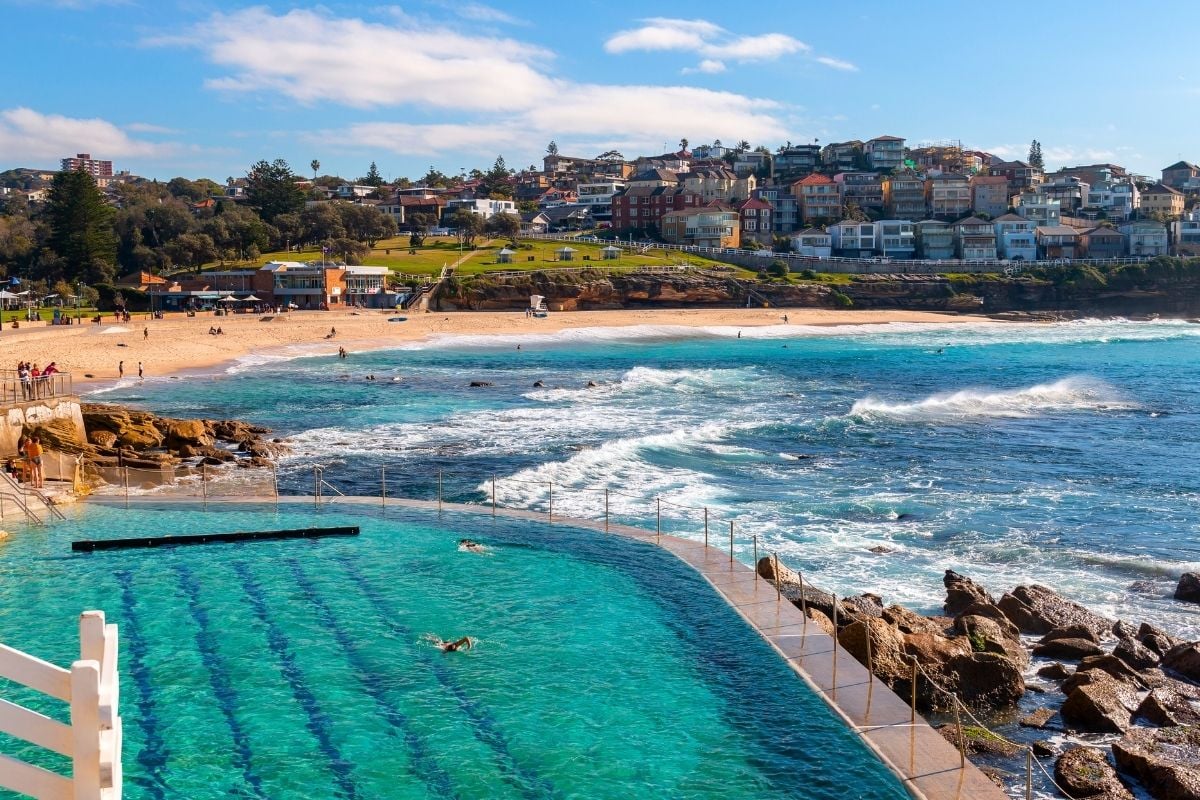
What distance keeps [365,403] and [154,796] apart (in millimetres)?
34325

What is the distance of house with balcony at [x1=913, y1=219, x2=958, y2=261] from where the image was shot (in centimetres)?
12925

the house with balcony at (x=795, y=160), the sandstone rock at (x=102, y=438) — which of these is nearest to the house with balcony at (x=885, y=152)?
the house with balcony at (x=795, y=160)

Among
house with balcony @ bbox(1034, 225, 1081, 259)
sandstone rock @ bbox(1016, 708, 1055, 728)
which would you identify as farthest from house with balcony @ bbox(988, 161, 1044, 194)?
sandstone rock @ bbox(1016, 708, 1055, 728)

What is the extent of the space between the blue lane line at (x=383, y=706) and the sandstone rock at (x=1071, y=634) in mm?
9937

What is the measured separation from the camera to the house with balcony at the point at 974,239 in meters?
127

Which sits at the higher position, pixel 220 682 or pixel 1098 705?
pixel 220 682

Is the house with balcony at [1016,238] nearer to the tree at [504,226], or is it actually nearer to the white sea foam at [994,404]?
the tree at [504,226]

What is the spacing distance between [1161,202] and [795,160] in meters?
54.6

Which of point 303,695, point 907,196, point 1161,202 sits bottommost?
point 303,695

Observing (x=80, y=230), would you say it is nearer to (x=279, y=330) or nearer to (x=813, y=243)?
(x=279, y=330)

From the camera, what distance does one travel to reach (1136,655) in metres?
15.4

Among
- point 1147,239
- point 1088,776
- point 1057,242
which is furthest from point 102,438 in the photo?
point 1147,239

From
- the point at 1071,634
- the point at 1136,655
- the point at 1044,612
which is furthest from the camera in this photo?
the point at 1044,612

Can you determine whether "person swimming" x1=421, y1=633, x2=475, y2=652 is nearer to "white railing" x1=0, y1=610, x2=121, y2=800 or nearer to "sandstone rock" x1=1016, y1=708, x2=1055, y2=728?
"sandstone rock" x1=1016, y1=708, x2=1055, y2=728
